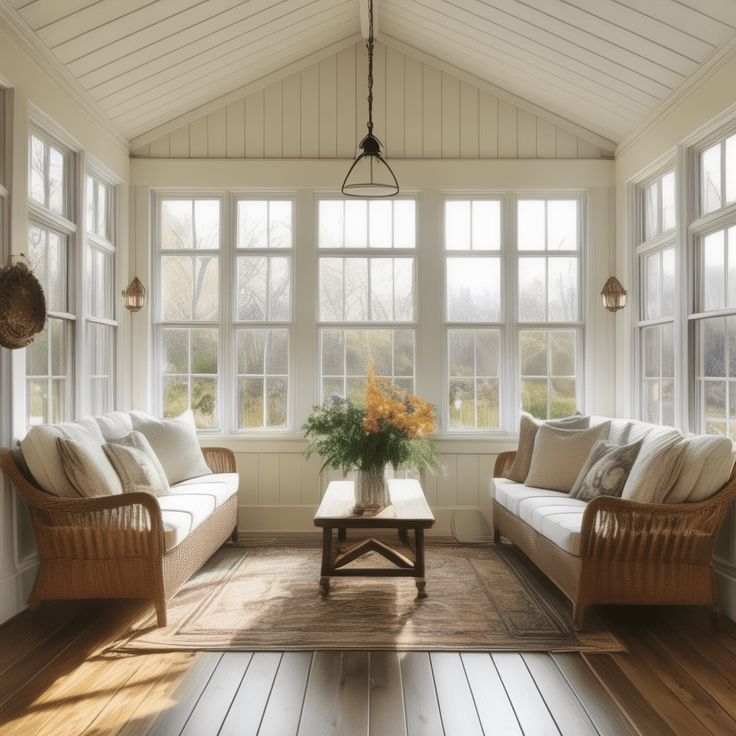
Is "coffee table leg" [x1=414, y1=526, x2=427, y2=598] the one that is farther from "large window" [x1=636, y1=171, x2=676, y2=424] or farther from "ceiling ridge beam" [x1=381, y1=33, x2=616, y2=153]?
"ceiling ridge beam" [x1=381, y1=33, x2=616, y2=153]

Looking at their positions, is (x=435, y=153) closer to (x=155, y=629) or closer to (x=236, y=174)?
(x=236, y=174)

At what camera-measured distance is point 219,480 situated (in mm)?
4996

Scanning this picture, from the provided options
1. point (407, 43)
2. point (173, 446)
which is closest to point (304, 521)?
point (173, 446)

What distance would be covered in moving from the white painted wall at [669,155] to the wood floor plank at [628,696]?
1.03m

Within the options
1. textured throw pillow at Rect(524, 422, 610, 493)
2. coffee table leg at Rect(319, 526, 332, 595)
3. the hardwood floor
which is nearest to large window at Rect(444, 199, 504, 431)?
textured throw pillow at Rect(524, 422, 610, 493)

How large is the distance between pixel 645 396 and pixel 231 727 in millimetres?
3873

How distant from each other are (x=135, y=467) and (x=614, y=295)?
142 inches

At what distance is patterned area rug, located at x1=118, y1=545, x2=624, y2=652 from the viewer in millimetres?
3340

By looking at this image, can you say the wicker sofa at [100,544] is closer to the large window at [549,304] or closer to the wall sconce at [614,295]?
the large window at [549,304]

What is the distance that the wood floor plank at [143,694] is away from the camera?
257 centimetres

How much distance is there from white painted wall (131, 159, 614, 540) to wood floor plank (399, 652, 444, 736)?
256 cm

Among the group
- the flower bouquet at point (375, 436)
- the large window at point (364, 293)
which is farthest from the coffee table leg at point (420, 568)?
the large window at point (364, 293)

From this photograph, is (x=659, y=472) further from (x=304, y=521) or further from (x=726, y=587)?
(x=304, y=521)

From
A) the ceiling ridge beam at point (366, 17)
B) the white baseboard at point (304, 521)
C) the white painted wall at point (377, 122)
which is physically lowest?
the white baseboard at point (304, 521)
